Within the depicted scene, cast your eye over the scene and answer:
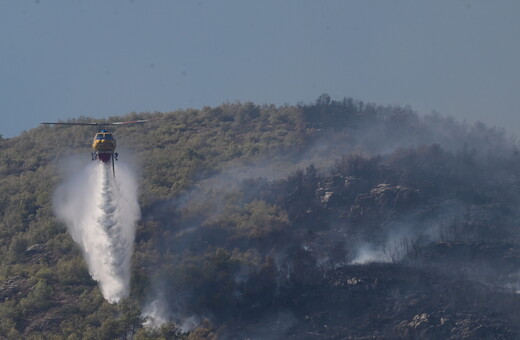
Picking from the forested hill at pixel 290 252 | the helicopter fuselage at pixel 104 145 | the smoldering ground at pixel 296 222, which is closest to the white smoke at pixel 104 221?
the forested hill at pixel 290 252

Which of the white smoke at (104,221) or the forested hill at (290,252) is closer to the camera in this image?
the forested hill at (290,252)

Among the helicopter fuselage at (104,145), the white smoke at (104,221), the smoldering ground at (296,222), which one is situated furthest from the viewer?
the white smoke at (104,221)

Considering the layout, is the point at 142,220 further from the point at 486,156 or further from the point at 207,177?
the point at 486,156

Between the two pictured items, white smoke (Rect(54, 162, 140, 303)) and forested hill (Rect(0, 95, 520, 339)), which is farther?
white smoke (Rect(54, 162, 140, 303))

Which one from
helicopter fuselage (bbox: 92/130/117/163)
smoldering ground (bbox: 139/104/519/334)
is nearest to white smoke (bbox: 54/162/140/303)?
smoldering ground (bbox: 139/104/519/334)

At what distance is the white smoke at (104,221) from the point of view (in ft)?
476

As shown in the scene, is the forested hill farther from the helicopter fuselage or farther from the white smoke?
the helicopter fuselage

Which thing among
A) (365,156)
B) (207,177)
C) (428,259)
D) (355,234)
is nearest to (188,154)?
(207,177)

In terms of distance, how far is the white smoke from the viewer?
476 feet

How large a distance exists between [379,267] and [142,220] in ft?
152

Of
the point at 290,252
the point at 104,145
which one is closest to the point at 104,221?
the point at 104,145

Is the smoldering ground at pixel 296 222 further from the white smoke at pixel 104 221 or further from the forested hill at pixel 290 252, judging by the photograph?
the white smoke at pixel 104 221

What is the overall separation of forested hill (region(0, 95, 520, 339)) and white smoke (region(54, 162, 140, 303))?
6.54 feet

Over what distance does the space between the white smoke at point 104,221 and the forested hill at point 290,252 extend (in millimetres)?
1993
